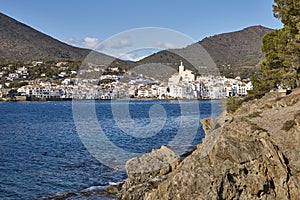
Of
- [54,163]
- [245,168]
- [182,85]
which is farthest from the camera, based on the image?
[182,85]

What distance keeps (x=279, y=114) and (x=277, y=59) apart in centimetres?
1012

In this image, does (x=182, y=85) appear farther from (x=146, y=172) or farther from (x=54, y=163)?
(x=146, y=172)

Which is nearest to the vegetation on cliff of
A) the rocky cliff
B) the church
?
the rocky cliff

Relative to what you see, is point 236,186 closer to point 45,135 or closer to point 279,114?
point 279,114

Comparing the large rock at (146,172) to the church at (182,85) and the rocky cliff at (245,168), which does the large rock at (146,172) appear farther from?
the church at (182,85)

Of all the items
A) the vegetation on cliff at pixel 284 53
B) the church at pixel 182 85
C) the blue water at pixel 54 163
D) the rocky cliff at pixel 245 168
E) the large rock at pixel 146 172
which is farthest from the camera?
the church at pixel 182 85

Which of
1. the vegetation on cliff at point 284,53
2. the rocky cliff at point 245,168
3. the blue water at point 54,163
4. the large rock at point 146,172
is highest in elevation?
the vegetation on cliff at point 284,53

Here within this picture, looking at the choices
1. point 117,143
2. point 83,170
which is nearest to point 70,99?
point 117,143

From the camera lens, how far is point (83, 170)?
23.0 metres

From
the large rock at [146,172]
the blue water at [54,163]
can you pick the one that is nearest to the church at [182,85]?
the blue water at [54,163]

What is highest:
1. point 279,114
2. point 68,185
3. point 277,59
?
point 277,59

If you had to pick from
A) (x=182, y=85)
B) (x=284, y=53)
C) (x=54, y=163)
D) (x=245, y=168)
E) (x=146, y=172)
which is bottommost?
(x=54, y=163)

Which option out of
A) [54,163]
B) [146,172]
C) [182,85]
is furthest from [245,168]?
[182,85]

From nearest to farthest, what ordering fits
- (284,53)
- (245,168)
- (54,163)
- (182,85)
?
(245,168), (284,53), (54,163), (182,85)
